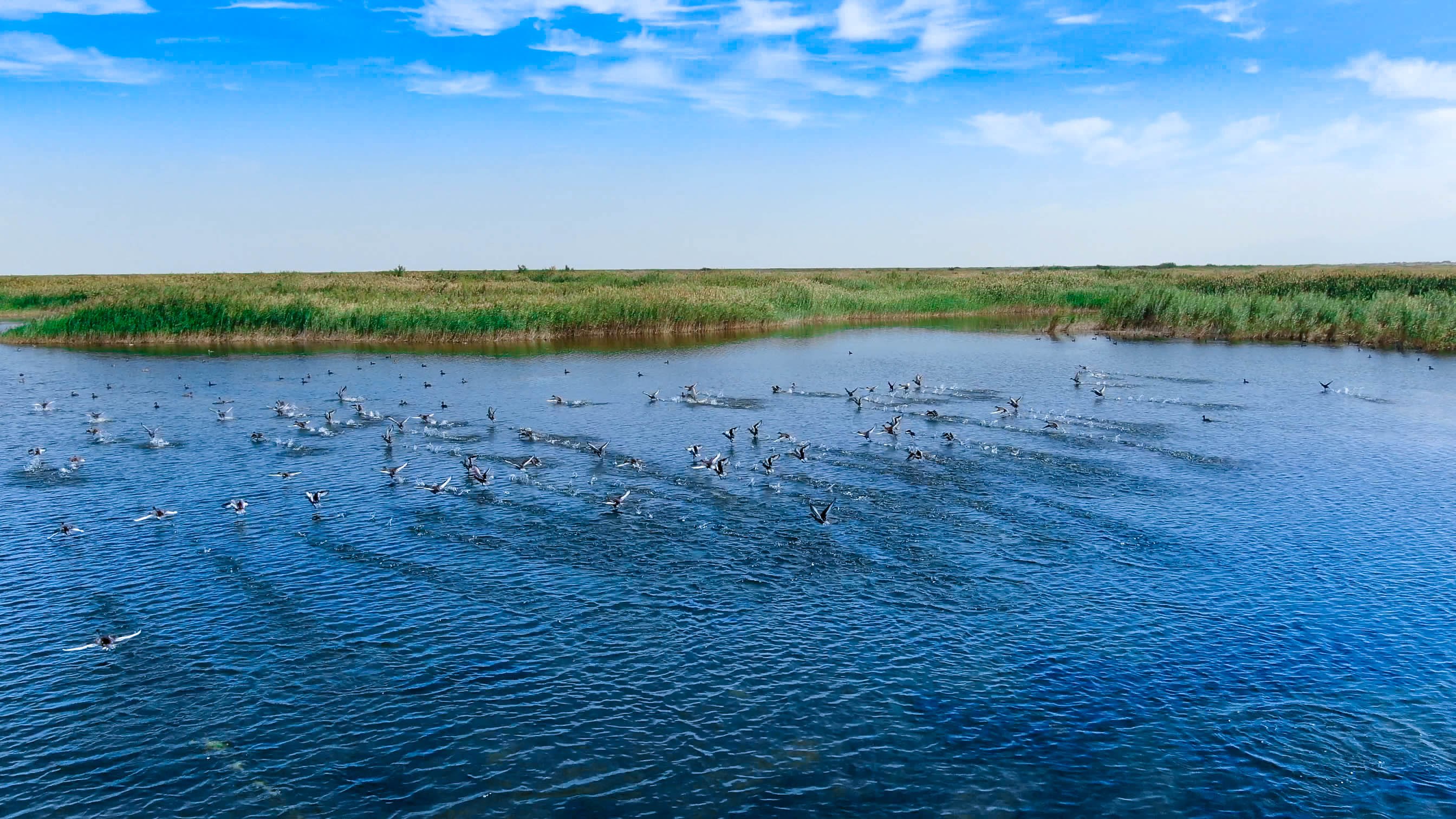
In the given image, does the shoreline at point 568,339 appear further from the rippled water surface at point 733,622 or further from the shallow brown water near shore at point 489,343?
the rippled water surface at point 733,622

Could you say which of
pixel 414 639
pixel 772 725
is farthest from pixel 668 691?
pixel 414 639

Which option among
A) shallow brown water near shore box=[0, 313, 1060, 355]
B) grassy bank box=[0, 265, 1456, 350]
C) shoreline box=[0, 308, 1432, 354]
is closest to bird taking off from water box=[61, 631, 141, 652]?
shallow brown water near shore box=[0, 313, 1060, 355]

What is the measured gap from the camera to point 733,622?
2183 cm

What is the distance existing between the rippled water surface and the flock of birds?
492mm

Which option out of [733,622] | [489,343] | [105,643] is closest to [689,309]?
[489,343]

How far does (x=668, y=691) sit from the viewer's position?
18.7m

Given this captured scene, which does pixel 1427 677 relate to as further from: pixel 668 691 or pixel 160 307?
pixel 160 307

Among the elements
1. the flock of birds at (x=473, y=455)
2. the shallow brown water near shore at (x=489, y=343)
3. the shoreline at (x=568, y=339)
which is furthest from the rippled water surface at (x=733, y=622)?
the shoreline at (x=568, y=339)

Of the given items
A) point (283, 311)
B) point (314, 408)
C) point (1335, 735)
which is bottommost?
point (1335, 735)

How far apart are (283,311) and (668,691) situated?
70601 mm

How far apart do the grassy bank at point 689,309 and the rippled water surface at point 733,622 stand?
35131 millimetres

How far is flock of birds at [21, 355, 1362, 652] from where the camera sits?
2998 centimetres

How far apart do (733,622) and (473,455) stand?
64.6 feet

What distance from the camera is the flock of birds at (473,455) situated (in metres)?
30.0
